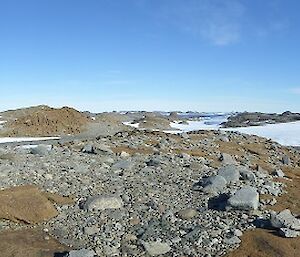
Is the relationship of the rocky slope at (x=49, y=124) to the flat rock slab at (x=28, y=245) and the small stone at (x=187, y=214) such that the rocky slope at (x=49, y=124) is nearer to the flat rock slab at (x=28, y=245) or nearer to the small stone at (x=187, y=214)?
the flat rock slab at (x=28, y=245)

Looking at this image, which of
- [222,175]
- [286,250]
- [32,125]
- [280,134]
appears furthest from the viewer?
[280,134]

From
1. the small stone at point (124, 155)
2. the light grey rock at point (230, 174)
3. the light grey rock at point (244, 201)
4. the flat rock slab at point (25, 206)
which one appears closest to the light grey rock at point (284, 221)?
the light grey rock at point (244, 201)

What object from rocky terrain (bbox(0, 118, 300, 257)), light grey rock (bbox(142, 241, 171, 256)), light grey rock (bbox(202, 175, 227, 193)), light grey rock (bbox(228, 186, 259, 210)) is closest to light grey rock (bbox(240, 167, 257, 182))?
rocky terrain (bbox(0, 118, 300, 257))

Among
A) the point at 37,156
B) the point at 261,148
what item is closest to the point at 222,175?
the point at 37,156

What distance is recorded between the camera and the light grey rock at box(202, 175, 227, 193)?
13.8 meters

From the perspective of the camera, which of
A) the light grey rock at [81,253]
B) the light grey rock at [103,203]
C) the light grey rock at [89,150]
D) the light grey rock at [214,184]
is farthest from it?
the light grey rock at [89,150]

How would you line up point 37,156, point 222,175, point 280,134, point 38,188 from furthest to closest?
point 280,134 → point 37,156 → point 222,175 → point 38,188

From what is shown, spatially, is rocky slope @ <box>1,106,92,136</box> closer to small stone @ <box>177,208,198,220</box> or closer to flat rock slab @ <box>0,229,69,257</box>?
flat rock slab @ <box>0,229,69,257</box>

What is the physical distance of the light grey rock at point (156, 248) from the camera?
32.5 ft

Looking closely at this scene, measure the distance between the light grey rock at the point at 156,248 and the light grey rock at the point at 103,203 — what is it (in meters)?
2.58

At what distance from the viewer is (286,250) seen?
964cm

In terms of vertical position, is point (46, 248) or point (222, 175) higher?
point (222, 175)

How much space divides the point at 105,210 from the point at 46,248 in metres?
2.37

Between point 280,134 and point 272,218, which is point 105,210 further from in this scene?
point 280,134
